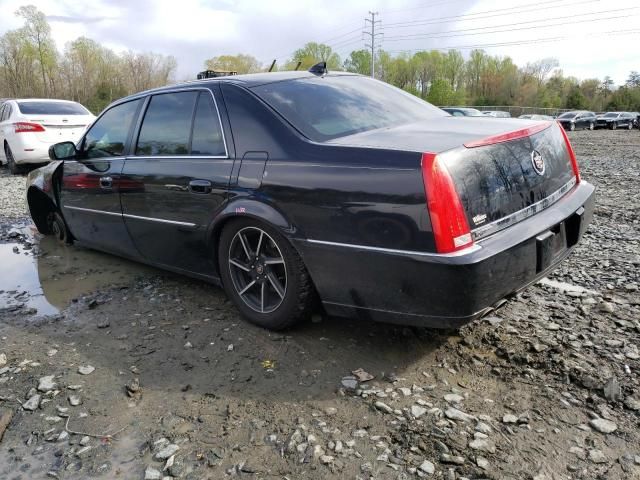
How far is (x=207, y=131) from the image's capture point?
11.0ft

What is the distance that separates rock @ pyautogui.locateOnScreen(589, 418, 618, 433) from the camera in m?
2.16

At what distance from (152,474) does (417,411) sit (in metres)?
1.21

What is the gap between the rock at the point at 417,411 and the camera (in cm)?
233

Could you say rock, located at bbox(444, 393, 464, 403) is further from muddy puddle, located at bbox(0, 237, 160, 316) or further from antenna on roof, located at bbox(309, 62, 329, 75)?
muddy puddle, located at bbox(0, 237, 160, 316)

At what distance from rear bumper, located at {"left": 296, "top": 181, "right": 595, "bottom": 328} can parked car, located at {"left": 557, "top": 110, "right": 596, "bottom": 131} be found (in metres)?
43.7

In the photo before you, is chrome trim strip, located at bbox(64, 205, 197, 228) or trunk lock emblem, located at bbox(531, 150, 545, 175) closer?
trunk lock emblem, located at bbox(531, 150, 545, 175)

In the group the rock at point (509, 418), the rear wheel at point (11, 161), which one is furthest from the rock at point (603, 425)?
the rear wheel at point (11, 161)

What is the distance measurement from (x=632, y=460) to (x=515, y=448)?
44 cm

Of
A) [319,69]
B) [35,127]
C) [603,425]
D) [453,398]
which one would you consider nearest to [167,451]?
[453,398]

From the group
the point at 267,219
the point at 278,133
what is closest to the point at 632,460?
the point at 267,219

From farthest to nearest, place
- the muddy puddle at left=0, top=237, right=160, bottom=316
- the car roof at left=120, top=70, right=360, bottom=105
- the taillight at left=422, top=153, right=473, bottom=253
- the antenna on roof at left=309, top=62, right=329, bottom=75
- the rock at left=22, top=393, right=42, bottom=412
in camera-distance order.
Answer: the muddy puddle at left=0, top=237, right=160, bottom=316 → the antenna on roof at left=309, top=62, right=329, bottom=75 → the car roof at left=120, top=70, right=360, bottom=105 → the rock at left=22, top=393, right=42, bottom=412 → the taillight at left=422, top=153, right=473, bottom=253

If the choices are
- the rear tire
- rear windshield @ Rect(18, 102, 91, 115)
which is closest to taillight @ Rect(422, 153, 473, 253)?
the rear tire

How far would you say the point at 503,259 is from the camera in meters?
2.39

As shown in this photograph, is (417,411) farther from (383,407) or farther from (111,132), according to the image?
(111,132)
